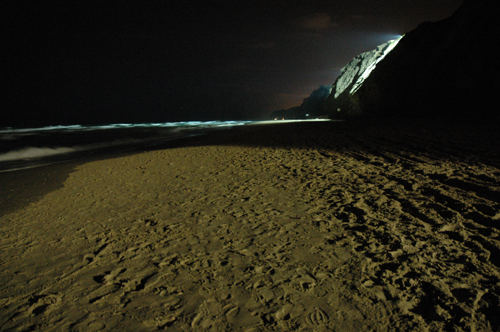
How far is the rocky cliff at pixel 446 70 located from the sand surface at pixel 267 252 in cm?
1158

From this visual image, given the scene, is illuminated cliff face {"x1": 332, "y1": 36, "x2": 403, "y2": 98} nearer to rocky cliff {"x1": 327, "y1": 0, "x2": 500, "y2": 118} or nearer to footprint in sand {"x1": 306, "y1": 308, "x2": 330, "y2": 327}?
rocky cliff {"x1": 327, "y1": 0, "x2": 500, "y2": 118}

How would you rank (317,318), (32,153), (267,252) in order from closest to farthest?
(317,318), (267,252), (32,153)

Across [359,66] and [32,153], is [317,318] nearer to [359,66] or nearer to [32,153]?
[32,153]

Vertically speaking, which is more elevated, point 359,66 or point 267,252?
point 359,66

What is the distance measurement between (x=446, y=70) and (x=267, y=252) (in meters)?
20.6

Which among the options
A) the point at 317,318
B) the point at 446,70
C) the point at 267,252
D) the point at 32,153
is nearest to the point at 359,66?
the point at 446,70

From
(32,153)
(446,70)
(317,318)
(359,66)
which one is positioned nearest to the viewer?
(317,318)

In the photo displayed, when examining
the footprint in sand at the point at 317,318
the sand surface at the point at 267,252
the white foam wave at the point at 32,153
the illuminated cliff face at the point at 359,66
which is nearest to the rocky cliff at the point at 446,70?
the sand surface at the point at 267,252

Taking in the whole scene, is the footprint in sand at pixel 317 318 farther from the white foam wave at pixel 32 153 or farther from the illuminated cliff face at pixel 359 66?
the illuminated cliff face at pixel 359 66

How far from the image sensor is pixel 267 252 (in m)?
3.24

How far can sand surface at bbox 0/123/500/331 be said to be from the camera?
2268mm

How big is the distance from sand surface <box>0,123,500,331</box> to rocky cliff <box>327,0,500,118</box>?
11582 millimetres

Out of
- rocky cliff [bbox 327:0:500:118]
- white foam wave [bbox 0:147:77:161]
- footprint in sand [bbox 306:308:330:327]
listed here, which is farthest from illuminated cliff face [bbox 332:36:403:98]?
footprint in sand [bbox 306:308:330:327]

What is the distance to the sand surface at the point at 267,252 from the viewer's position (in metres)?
2.27
